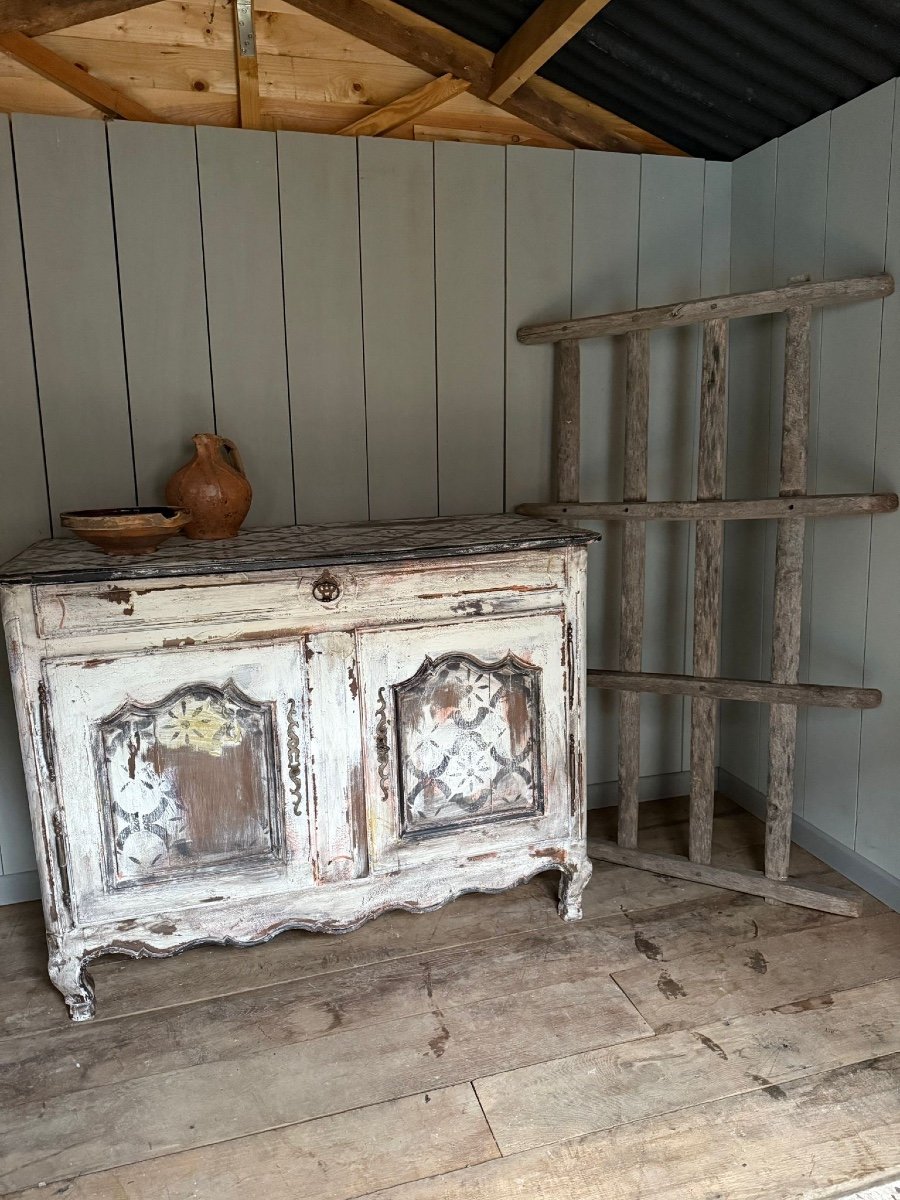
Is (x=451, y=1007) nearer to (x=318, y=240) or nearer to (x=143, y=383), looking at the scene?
(x=143, y=383)

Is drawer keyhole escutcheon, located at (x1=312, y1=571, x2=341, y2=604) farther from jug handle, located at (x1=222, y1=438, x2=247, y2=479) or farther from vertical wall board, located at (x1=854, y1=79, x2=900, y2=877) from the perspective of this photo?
vertical wall board, located at (x1=854, y1=79, x2=900, y2=877)

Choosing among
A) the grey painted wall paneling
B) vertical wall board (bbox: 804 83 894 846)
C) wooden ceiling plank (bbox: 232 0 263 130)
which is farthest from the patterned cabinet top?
wooden ceiling plank (bbox: 232 0 263 130)

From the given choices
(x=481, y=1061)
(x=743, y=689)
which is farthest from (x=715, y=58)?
(x=481, y=1061)

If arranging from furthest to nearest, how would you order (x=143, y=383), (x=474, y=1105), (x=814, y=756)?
1. (x=814, y=756)
2. (x=143, y=383)
3. (x=474, y=1105)

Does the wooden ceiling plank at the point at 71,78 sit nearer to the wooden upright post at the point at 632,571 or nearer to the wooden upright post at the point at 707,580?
the wooden upright post at the point at 632,571

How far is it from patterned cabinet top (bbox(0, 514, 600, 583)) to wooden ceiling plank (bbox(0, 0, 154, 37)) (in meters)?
1.29

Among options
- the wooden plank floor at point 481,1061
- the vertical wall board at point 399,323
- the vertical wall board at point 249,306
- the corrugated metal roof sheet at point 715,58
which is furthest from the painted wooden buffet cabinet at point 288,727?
the corrugated metal roof sheet at point 715,58

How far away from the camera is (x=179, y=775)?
6.58 ft

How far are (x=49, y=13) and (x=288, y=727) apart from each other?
6.22 feet

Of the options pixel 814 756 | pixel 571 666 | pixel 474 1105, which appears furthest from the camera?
pixel 814 756

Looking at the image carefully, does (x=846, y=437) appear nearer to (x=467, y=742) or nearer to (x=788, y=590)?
(x=788, y=590)

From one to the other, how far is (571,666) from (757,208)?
1581 millimetres

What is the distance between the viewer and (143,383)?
2410mm

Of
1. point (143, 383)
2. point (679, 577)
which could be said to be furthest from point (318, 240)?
point (679, 577)
